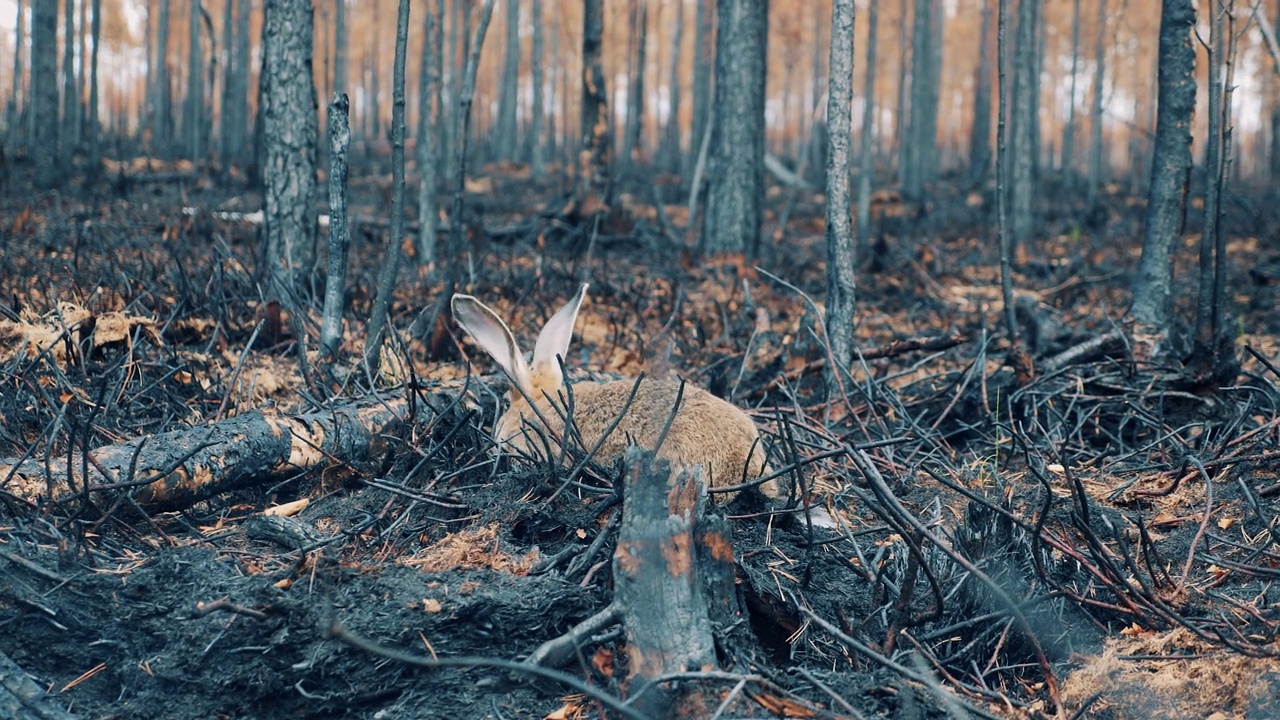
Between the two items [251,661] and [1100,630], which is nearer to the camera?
[251,661]

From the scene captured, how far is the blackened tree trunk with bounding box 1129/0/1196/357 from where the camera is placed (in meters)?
5.54

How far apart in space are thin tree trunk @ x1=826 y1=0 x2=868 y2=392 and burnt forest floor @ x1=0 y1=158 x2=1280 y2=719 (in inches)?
11.9

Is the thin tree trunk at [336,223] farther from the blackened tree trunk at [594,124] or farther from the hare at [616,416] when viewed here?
the blackened tree trunk at [594,124]

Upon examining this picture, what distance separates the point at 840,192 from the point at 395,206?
2105 millimetres

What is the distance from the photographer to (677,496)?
2477 mm

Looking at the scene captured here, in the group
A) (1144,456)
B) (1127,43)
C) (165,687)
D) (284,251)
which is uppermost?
(1127,43)

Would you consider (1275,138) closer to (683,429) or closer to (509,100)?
(509,100)

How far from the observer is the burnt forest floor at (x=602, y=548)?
7.63ft

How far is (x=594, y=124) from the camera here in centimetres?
1116

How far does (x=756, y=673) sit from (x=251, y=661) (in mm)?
1257

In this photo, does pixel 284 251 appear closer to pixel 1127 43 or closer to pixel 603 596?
pixel 603 596

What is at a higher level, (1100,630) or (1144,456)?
(1144,456)

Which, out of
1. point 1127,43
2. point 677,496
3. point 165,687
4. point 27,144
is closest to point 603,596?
point 677,496

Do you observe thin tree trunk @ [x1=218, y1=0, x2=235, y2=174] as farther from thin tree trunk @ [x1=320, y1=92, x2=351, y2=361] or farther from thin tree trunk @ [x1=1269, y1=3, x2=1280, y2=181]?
thin tree trunk @ [x1=320, y1=92, x2=351, y2=361]
